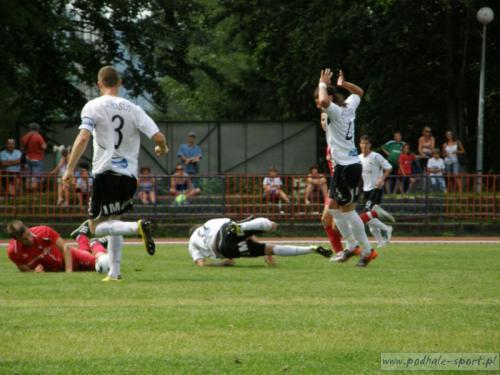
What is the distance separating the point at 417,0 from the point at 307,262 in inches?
902

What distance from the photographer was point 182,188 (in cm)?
2503

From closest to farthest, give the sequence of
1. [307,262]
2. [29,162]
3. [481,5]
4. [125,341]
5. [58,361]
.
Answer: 1. [58,361]
2. [125,341]
3. [307,262]
4. [29,162]
5. [481,5]

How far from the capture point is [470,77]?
38.2 m

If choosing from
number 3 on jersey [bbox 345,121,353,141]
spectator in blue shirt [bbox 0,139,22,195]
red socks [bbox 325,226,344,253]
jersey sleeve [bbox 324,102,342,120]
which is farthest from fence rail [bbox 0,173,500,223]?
jersey sleeve [bbox 324,102,342,120]

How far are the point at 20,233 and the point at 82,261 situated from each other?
1.03m

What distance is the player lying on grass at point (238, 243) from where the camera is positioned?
13250 mm

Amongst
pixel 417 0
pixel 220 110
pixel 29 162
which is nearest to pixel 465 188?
pixel 29 162

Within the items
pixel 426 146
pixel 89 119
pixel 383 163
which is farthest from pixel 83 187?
pixel 89 119

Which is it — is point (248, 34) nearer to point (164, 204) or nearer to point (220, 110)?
point (220, 110)

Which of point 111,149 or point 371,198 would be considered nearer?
point 111,149

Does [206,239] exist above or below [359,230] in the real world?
below

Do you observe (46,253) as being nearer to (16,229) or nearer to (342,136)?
(16,229)

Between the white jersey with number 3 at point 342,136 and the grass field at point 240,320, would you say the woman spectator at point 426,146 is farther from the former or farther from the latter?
the grass field at point 240,320

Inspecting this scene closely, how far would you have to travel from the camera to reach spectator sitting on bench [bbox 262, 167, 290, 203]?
2472cm
